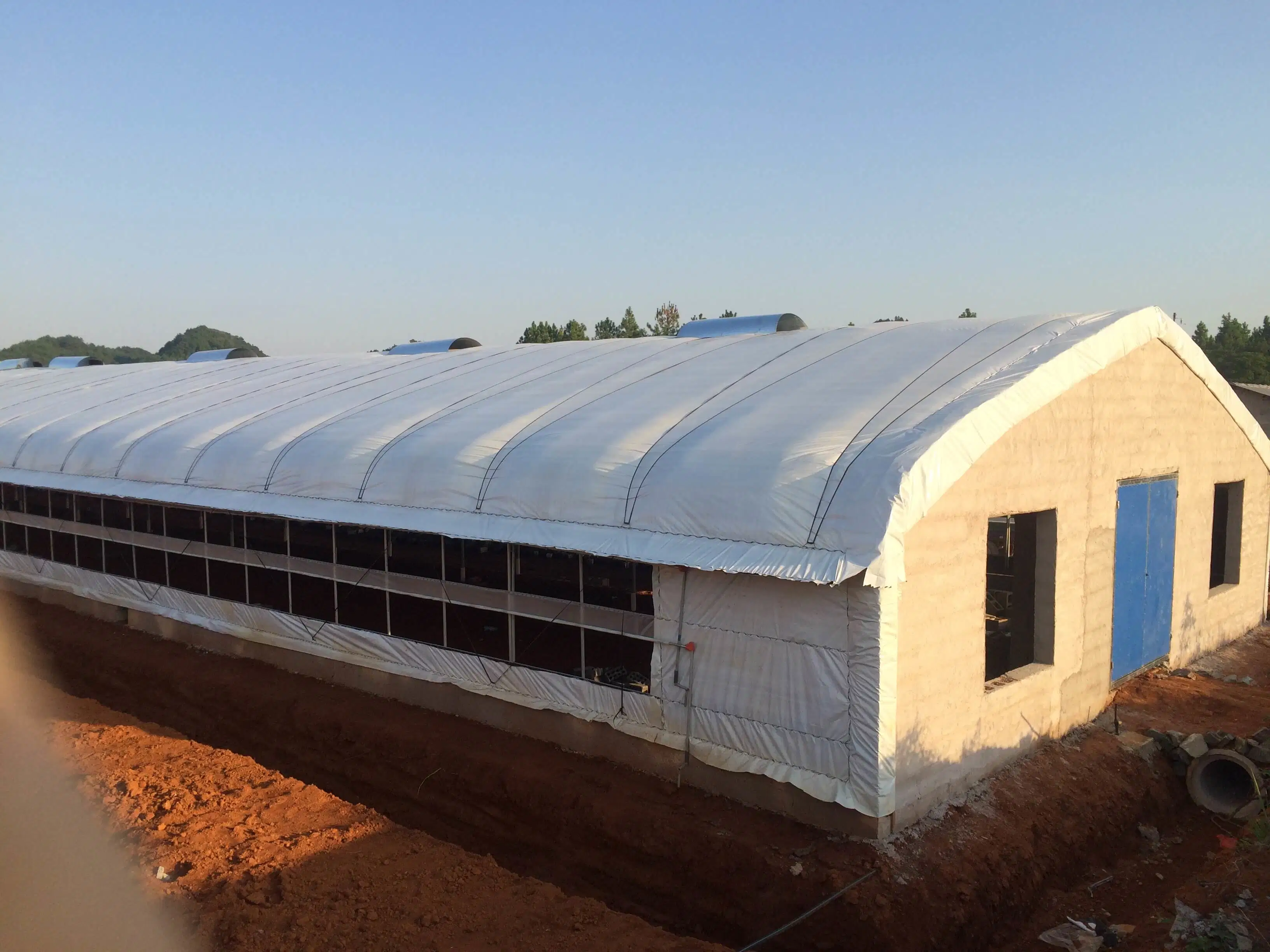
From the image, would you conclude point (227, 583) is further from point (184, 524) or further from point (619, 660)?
point (619, 660)

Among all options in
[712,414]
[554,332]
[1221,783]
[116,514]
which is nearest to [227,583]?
[116,514]

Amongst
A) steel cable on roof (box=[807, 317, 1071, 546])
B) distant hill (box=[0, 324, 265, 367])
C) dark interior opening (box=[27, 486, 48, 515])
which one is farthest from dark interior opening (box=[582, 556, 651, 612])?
distant hill (box=[0, 324, 265, 367])

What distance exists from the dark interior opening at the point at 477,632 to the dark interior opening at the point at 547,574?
0.75ft

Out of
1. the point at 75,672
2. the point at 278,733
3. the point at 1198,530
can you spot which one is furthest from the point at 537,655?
the point at 1198,530

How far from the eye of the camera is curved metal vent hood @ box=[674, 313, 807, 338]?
15906 mm

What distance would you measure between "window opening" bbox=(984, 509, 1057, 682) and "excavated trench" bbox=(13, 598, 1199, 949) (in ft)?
4.29

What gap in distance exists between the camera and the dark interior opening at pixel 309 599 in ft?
45.1

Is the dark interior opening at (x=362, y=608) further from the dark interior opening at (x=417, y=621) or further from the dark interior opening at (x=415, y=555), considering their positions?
the dark interior opening at (x=415, y=555)

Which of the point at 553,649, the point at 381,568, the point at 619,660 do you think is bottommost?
the point at 619,660

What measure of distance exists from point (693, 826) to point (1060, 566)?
525 centimetres

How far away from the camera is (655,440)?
411 inches

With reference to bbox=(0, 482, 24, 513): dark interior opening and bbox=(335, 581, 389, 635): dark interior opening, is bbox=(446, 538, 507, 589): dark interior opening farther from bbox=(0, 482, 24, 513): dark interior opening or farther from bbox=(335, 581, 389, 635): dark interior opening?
bbox=(0, 482, 24, 513): dark interior opening

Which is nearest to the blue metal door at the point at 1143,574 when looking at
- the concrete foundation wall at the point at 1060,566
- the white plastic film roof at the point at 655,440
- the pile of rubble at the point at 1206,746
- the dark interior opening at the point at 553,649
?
the concrete foundation wall at the point at 1060,566

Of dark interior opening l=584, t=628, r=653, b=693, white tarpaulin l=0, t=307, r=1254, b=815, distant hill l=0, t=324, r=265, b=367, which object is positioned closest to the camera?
white tarpaulin l=0, t=307, r=1254, b=815
